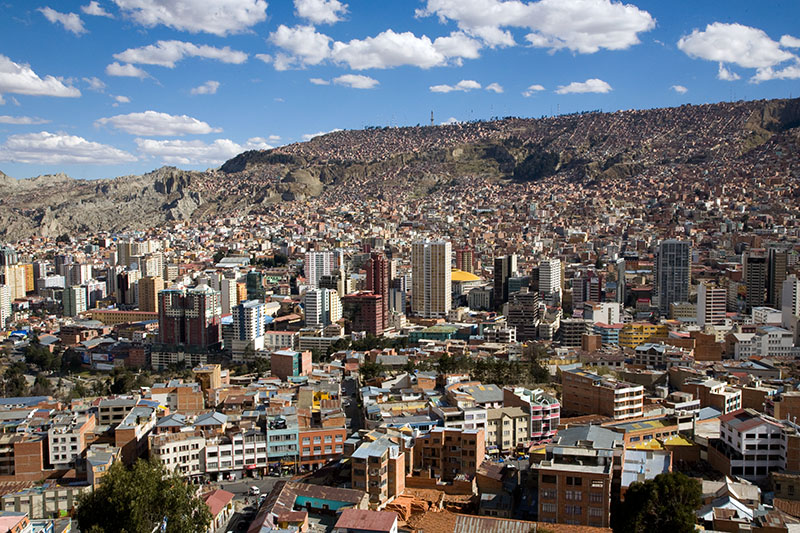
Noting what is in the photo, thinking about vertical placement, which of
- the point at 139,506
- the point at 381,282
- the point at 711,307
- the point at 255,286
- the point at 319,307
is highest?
the point at 381,282

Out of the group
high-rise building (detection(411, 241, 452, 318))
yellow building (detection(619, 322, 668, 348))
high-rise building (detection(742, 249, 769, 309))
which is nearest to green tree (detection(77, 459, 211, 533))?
yellow building (detection(619, 322, 668, 348))

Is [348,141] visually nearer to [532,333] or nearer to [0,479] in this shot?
[532,333]

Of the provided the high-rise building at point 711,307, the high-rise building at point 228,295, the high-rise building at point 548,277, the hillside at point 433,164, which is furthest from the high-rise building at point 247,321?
the hillside at point 433,164

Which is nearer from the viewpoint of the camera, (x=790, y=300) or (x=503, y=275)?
(x=790, y=300)

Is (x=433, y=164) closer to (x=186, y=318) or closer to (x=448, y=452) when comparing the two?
(x=186, y=318)

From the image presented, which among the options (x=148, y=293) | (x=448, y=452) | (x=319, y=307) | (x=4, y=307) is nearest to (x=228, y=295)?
(x=148, y=293)

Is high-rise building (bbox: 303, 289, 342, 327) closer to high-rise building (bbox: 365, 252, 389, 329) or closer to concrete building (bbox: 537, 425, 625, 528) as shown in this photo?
high-rise building (bbox: 365, 252, 389, 329)
